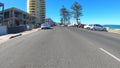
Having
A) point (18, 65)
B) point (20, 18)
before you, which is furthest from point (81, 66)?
point (20, 18)

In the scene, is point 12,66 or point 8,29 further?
point 8,29

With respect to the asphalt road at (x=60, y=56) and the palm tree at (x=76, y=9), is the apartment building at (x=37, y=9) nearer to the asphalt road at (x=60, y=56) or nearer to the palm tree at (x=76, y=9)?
the palm tree at (x=76, y=9)

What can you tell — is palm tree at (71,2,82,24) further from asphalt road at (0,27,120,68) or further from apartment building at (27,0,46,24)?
asphalt road at (0,27,120,68)

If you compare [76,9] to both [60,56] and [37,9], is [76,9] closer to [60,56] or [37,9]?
[37,9]

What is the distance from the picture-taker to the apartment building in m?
150

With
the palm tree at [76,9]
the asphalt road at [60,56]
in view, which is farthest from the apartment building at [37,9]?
the asphalt road at [60,56]

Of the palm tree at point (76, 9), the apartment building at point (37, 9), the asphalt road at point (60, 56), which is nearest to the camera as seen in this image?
the asphalt road at point (60, 56)

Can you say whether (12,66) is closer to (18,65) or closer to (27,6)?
(18,65)

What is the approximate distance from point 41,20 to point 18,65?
150 metres

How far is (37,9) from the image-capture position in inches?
5989

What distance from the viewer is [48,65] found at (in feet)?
24.5

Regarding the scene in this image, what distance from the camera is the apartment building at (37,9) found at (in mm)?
150375

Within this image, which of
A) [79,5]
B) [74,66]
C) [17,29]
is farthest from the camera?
[79,5]

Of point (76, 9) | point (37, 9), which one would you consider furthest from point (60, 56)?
point (37, 9)
